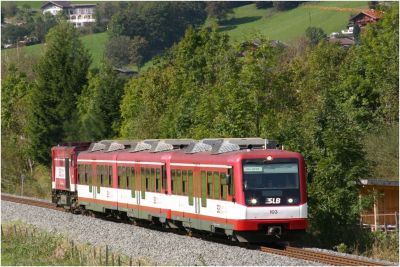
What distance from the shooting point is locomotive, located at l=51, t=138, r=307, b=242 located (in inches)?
985

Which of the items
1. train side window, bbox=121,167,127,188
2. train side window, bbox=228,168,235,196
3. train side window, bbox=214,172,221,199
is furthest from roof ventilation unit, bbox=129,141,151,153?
train side window, bbox=228,168,235,196

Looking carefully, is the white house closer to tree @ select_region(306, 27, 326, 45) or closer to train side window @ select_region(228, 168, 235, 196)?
tree @ select_region(306, 27, 326, 45)

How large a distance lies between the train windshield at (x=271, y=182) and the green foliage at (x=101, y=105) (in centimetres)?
3334

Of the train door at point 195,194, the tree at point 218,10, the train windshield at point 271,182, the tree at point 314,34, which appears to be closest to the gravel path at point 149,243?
the train door at point 195,194

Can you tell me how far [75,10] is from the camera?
170750 mm

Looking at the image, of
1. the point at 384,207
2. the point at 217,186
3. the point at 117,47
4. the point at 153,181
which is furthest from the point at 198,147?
the point at 117,47

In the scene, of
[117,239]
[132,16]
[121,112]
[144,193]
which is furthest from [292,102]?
[132,16]

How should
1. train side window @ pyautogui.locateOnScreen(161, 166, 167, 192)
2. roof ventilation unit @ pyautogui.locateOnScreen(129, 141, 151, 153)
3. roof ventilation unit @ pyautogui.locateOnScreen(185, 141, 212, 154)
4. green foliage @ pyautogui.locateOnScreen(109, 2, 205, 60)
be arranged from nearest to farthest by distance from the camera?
1. roof ventilation unit @ pyautogui.locateOnScreen(185, 141, 212, 154)
2. train side window @ pyautogui.locateOnScreen(161, 166, 167, 192)
3. roof ventilation unit @ pyautogui.locateOnScreen(129, 141, 151, 153)
4. green foliage @ pyautogui.locateOnScreen(109, 2, 205, 60)

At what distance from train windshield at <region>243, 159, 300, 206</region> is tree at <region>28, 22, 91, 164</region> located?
3907 centimetres

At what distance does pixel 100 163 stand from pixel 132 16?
316 ft

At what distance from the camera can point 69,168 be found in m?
41.8

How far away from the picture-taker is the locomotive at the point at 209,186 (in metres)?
25.0

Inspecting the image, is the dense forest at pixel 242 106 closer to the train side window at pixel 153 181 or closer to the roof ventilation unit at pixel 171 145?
the roof ventilation unit at pixel 171 145

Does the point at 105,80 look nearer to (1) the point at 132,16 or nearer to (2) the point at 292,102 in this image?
(2) the point at 292,102
